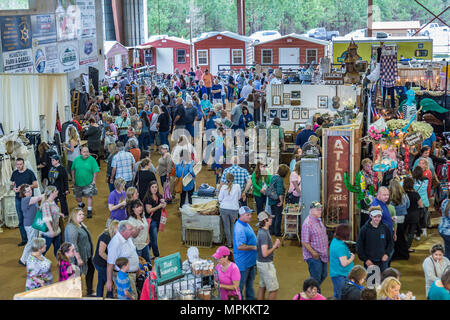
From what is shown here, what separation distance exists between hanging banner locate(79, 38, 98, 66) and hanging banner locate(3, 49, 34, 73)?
4.05m

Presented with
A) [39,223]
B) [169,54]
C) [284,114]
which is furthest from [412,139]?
[169,54]

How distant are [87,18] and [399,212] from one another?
14.7m

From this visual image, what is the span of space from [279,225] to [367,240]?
2.77 metres

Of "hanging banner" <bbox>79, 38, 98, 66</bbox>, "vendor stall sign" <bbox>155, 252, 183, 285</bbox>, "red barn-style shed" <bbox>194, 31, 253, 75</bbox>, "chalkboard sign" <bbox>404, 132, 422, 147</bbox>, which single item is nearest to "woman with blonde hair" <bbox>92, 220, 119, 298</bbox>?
"vendor stall sign" <bbox>155, 252, 183, 285</bbox>

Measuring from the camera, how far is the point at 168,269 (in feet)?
19.1

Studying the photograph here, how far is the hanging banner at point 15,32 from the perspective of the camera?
46.6 ft

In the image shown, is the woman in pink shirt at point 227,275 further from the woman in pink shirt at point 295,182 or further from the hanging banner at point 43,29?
the hanging banner at point 43,29

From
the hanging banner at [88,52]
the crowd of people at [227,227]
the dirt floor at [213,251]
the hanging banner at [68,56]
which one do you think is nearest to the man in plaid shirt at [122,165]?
the crowd of people at [227,227]

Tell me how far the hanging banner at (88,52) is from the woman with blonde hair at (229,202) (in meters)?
12.1

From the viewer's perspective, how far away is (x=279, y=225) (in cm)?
955

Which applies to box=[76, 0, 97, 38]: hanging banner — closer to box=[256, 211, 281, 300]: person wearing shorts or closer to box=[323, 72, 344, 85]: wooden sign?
box=[323, 72, 344, 85]: wooden sign

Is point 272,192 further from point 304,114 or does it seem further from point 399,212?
point 304,114
